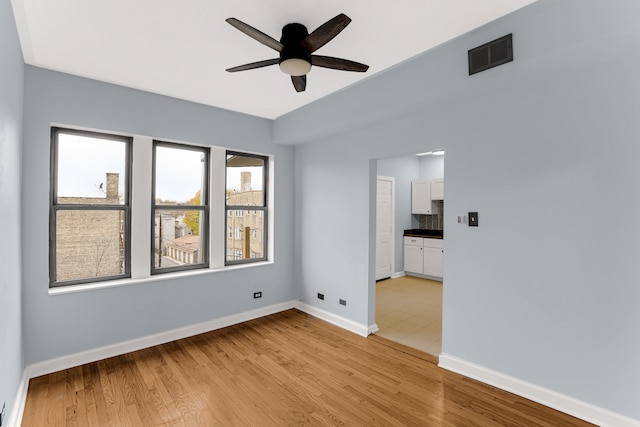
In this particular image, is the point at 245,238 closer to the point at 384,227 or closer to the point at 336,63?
the point at 336,63

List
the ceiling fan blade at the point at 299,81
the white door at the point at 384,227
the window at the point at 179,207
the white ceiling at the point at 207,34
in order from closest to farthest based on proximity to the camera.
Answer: the white ceiling at the point at 207,34 < the ceiling fan blade at the point at 299,81 < the window at the point at 179,207 < the white door at the point at 384,227

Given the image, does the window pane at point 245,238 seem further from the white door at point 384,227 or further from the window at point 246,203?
the white door at point 384,227

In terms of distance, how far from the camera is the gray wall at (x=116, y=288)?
9.00ft

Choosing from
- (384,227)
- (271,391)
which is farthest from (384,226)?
(271,391)

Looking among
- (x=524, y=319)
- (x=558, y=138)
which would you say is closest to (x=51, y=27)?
(x=558, y=138)

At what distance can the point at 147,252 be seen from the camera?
3424mm

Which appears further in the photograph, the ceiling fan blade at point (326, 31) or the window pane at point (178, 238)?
the window pane at point (178, 238)

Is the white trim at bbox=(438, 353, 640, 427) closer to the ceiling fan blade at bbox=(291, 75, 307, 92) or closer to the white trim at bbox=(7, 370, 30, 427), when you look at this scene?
the ceiling fan blade at bbox=(291, 75, 307, 92)

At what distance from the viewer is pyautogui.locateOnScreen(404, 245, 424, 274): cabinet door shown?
6.50 metres

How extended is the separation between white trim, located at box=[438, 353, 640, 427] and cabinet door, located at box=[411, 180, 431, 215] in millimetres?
4238

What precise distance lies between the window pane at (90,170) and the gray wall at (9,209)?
1.92 ft

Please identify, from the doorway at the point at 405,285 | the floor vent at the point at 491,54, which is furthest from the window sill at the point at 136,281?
the floor vent at the point at 491,54

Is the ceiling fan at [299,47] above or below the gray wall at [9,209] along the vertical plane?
above

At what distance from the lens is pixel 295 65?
6.95ft
